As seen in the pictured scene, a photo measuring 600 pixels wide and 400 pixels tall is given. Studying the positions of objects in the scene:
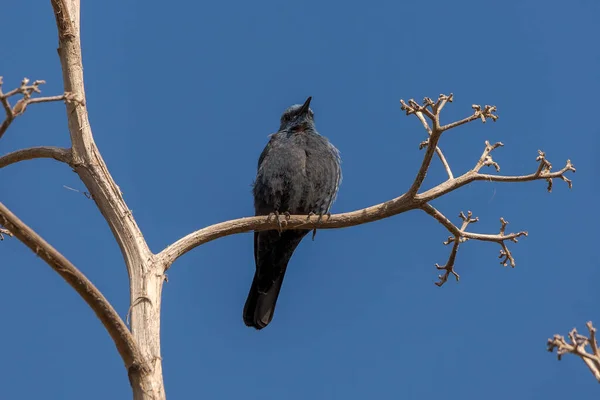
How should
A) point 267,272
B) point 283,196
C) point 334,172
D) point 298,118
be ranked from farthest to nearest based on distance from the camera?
1. point 298,118
2. point 267,272
3. point 334,172
4. point 283,196

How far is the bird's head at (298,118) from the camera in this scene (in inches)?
325

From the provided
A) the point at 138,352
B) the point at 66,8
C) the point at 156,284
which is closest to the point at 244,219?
the point at 156,284

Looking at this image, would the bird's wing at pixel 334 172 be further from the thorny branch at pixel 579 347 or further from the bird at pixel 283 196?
the thorny branch at pixel 579 347

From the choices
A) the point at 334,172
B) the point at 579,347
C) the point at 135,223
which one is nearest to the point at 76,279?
the point at 135,223

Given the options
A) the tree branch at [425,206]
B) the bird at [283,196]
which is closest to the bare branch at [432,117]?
the tree branch at [425,206]

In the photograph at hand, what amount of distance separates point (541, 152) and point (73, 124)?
129 inches

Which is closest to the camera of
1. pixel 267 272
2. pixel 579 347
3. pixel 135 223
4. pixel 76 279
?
pixel 579 347

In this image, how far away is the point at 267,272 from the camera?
7.82 meters

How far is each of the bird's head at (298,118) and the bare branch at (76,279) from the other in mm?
4095

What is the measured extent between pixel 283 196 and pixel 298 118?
→ 117cm

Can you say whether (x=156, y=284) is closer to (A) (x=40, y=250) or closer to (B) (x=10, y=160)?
(A) (x=40, y=250)

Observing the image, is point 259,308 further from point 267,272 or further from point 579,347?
point 579,347

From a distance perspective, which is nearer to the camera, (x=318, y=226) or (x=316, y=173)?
(x=318, y=226)

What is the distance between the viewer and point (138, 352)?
4574 mm
